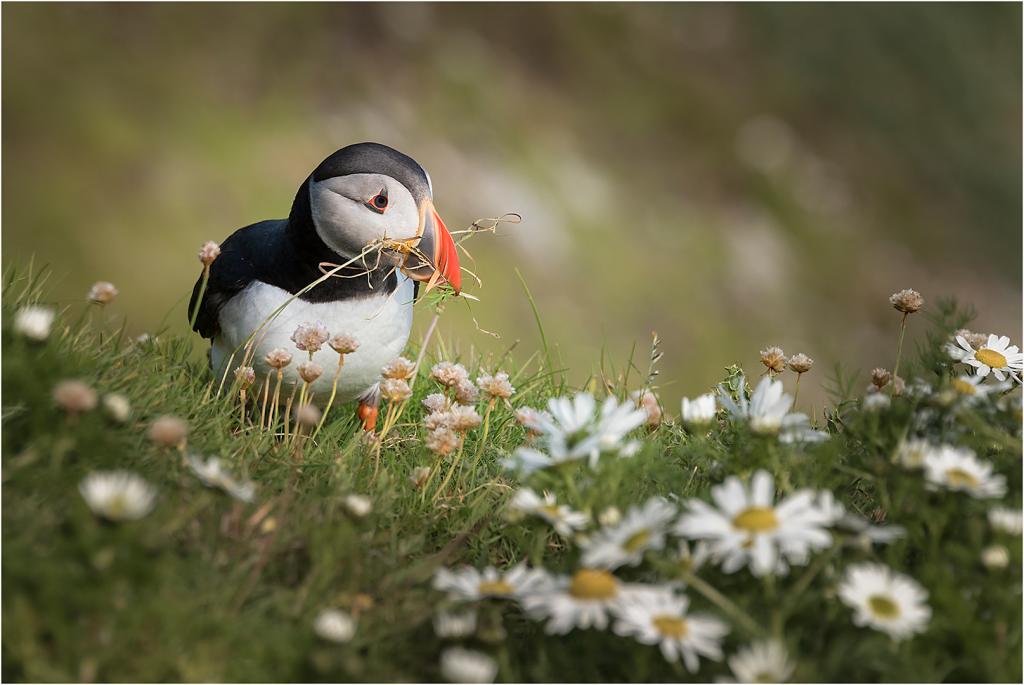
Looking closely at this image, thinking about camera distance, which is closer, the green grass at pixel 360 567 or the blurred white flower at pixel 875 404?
the green grass at pixel 360 567

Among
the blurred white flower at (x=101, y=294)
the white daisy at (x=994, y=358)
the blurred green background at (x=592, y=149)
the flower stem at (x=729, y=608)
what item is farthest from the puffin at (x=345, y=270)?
the blurred green background at (x=592, y=149)

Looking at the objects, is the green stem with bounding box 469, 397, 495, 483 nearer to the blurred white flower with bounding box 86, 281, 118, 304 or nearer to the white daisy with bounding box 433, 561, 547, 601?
the white daisy with bounding box 433, 561, 547, 601

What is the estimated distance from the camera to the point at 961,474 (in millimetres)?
1854

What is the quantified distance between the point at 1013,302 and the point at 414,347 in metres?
13.0

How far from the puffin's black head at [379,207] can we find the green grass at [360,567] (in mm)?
895

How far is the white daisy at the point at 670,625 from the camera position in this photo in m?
1.64

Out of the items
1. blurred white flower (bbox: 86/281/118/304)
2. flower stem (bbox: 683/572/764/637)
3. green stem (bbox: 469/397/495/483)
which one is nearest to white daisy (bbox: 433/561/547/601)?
flower stem (bbox: 683/572/764/637)

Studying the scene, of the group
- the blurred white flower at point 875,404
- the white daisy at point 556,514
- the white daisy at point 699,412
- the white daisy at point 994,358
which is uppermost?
the white daisy at point 994,358

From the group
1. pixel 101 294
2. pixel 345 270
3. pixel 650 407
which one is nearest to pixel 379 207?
pixel 345 270

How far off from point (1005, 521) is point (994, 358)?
91cm

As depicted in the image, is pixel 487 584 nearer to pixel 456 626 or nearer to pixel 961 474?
pixel 456 626

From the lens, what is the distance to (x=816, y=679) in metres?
1.73

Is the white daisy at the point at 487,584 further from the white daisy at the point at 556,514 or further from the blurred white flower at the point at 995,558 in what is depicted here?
the blurred white flower at the point at 995,558

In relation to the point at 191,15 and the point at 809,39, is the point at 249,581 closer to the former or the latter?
the point at 191,15
